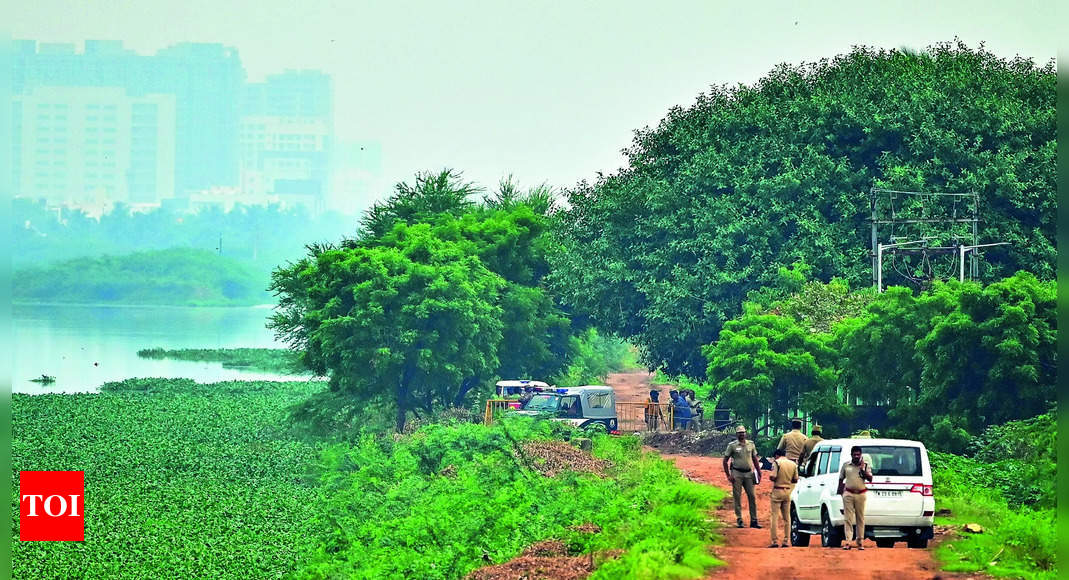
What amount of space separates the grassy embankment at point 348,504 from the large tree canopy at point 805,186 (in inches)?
435

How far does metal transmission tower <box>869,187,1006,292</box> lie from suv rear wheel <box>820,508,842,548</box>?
25688mm

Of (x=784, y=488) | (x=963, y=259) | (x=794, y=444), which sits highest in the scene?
(x=963, y=259)

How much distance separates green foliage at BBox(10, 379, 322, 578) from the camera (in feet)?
115

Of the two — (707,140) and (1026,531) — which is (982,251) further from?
(1026,531)

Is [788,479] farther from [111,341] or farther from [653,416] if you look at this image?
[111,341]

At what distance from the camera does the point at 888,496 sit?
24.1 m

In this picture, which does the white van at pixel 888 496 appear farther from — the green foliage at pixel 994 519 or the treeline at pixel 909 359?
the treeline at pixel 909 359

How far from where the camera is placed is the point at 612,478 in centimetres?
3534

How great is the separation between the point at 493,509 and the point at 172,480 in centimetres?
2075

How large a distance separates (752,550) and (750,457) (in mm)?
2839

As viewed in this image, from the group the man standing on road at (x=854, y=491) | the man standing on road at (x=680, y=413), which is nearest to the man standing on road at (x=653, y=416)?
the man standing on road at (x=680, y=413)

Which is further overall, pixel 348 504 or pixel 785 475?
pixel 348 504

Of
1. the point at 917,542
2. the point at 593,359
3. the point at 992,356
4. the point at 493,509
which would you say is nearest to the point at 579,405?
the point at 992,356

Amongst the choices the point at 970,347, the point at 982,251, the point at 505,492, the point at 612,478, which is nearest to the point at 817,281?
the point at 982,251
